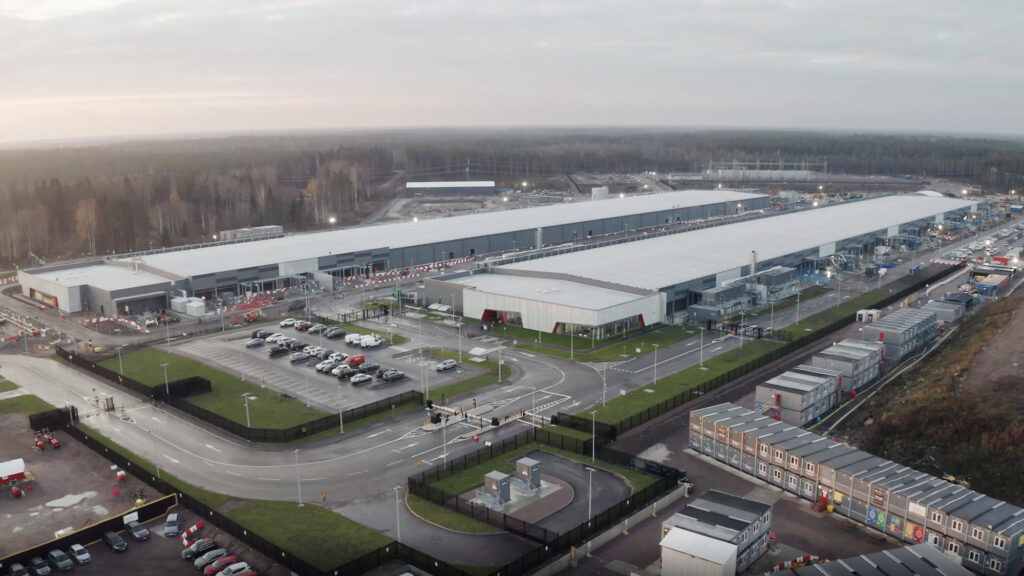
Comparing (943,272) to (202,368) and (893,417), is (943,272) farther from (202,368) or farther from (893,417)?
(202,368)

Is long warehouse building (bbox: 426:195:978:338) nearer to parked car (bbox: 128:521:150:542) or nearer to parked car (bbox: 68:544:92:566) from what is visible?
parked car (bbox: 128:521:150:542)

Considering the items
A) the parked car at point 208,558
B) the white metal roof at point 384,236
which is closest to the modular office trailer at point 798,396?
the parked car at point 208,558

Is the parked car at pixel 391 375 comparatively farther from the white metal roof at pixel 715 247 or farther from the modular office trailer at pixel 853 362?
Result: the modular office trailer at pixel 853 362

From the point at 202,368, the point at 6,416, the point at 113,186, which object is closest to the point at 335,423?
the point at 202,368

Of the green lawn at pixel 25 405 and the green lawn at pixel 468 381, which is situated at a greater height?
the green lawn at pixel 468 381

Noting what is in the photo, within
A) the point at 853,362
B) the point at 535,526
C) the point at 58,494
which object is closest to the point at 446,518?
the point at 535,526

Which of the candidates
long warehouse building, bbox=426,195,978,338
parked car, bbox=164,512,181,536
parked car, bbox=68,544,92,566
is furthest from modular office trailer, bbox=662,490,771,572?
long warehouse building, bbox=426,195,978,338
